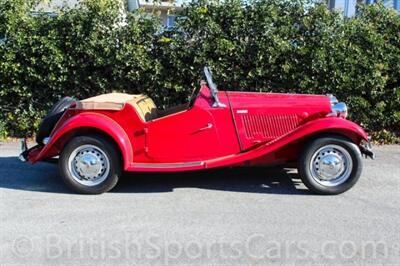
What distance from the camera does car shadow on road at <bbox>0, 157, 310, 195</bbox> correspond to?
608 centimetres

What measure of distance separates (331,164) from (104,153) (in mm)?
A: 2518

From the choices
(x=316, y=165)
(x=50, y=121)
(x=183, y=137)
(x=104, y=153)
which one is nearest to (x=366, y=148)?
(x=316, y=165)

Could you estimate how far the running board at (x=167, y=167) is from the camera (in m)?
5.73

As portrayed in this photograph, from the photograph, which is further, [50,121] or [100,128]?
[50,121]

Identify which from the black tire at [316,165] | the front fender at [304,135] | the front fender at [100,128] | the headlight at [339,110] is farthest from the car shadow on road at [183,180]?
the headlight at [339,110]

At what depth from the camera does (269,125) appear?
588 cm

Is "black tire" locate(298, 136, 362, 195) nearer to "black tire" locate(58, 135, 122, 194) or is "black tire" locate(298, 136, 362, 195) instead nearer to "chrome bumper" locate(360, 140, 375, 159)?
"chrome bumper" locate(360, 140, 375, 159)

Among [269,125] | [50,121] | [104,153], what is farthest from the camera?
[50,121]

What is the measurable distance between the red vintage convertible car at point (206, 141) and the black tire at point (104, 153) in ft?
0.04

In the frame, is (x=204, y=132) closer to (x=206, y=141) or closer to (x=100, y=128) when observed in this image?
(x=206, y=141)

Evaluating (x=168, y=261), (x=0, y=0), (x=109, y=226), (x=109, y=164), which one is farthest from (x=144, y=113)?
(x=0, y=0)

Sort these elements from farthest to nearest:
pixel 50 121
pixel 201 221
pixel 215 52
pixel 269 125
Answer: pixel 215 52 < pixel 50 121 < pixel 269 125 < pixel 201 221

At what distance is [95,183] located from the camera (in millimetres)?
5809

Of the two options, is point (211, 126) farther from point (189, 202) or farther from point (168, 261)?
point (168, 261)
